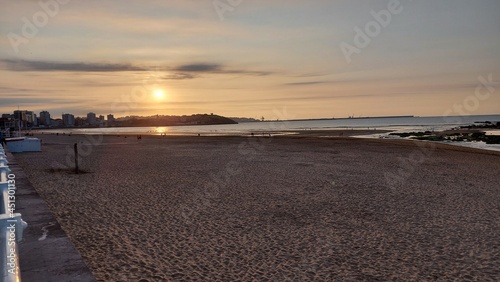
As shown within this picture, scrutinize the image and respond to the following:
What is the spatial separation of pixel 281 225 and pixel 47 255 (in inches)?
221

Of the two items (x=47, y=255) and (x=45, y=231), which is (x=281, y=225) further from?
(x=47, y=255)


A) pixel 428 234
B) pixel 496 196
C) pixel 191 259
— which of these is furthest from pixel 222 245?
pixel 496 196

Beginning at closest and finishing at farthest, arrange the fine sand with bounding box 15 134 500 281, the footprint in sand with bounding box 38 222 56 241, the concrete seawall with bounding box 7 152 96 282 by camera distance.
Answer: the concrete seawall with bounding box 7 152 96 282, the footprint in sand with bounding box 38 222 56 241, the fine sand with bounding box 15 134 500 281

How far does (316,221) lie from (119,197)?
6.90m

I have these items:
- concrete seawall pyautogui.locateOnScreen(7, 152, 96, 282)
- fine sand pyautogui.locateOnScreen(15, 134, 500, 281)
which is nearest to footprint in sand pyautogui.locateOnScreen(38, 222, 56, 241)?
concrete seawall pyautogui.locateOnScreen(7, 152, 96, 282)

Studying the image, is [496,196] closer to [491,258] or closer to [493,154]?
[491,258]

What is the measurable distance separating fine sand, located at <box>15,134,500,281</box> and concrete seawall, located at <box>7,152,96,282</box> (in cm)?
95

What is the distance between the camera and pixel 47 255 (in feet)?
17.7

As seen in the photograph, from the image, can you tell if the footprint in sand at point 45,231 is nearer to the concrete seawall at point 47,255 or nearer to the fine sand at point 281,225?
the concrete seawall at point 47,255

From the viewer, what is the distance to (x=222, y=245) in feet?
26.6

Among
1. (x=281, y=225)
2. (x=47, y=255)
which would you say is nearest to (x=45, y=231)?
(x=47, y=255)

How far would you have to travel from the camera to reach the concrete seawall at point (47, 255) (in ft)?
15.6

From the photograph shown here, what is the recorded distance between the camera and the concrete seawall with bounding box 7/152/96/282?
4766mm

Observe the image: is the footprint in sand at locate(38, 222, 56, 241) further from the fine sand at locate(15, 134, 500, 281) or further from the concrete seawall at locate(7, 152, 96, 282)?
the fine sand at locate(15, 134, 500, 281)
